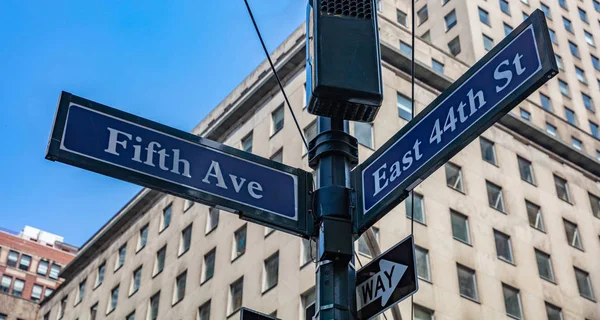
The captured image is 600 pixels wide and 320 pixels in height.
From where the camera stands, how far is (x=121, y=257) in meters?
46.1

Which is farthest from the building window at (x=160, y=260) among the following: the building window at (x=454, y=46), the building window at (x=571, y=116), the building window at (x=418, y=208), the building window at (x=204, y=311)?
the building window at (x=571, y=116)

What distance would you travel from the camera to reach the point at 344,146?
5.23 metres

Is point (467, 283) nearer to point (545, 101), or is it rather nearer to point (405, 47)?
point (405, 47)

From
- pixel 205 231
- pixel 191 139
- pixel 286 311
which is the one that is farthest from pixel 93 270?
pixel 191 139

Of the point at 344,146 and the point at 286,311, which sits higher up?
the point at 286,311

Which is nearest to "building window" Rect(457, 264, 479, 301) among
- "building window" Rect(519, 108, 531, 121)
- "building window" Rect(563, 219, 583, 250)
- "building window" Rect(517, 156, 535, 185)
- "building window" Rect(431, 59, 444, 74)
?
"building window" Rect(517, 156, 535, 185)

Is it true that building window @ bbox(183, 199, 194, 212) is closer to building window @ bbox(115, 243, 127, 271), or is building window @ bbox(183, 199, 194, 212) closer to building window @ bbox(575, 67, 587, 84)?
building window @ bbox(115, 243, 127, 271)

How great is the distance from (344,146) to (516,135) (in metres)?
36.2

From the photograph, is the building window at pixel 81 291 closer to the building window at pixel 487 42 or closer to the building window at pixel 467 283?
the building window at pixel 467 283

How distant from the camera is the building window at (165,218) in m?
42.2

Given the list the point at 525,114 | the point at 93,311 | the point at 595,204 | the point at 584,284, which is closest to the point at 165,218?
the point at 93,311

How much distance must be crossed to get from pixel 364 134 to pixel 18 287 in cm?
6751

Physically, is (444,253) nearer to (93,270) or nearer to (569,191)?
(569,191)

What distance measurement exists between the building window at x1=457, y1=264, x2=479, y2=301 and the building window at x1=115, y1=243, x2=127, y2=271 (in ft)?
70.0
